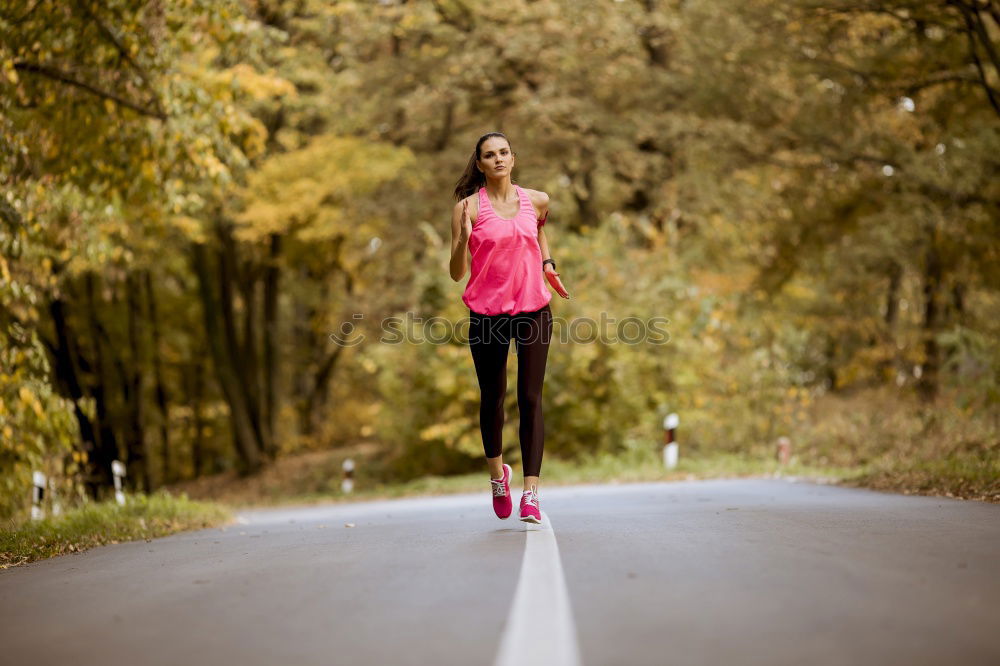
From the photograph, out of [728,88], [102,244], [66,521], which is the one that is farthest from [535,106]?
[66,521]

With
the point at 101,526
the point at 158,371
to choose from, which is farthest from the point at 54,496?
the point at 158,371

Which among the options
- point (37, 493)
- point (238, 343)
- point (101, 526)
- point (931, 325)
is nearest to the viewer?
point (101, 526)

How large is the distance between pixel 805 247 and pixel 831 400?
350 centimetres

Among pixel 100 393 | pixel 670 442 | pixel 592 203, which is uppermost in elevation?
pixel 592 203

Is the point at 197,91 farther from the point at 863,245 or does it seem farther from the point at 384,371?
the point at 863,245

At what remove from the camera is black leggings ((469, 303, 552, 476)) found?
22.2ft

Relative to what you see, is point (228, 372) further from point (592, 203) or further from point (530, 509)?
point (530, 509)

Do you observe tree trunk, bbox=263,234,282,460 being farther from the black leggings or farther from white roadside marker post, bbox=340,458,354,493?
the black leggings

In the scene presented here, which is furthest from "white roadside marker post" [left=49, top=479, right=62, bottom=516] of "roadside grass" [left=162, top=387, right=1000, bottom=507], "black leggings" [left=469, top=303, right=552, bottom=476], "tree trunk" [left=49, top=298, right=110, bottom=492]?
"tree trunk" [left=49, top=298, right=110, bottom=492]

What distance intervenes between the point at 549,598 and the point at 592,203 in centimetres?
2166

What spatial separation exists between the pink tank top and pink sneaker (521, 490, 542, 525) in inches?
42.6

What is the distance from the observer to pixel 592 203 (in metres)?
25.5

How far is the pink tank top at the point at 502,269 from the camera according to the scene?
22.1ft

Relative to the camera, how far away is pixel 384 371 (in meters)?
21.8
